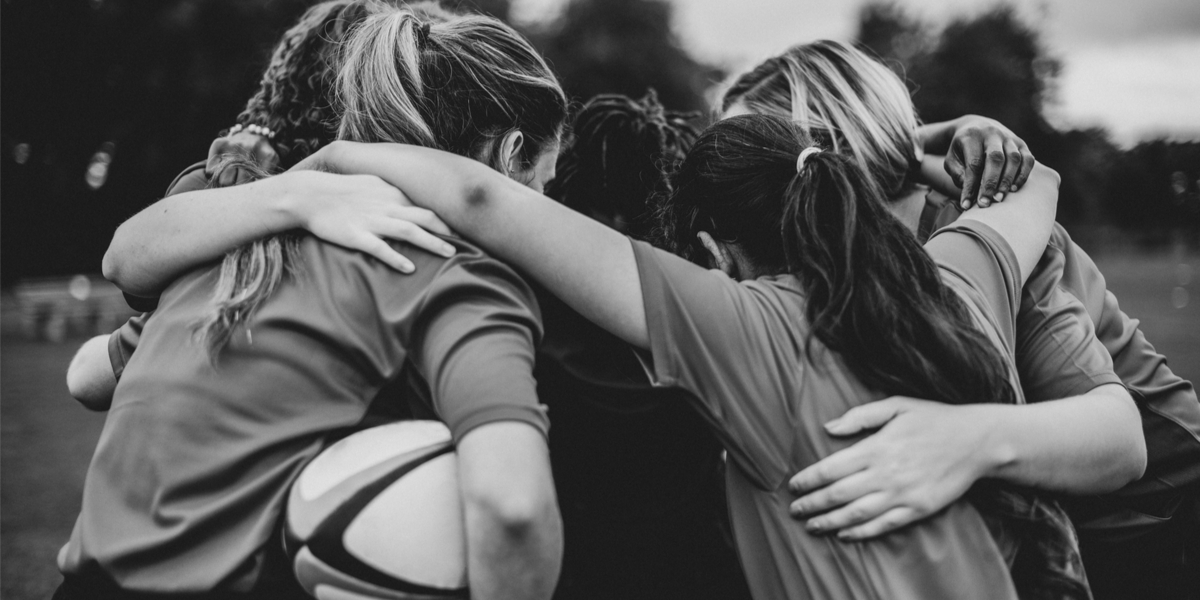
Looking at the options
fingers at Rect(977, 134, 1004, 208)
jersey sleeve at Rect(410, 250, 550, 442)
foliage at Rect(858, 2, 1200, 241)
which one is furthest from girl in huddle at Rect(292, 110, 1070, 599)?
foliage at Rect(858, 2, 1200, 241)

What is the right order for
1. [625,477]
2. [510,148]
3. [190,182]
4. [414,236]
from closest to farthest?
1. [414,236]
2. [625,477]
3. [510,148]
4. [190,182]

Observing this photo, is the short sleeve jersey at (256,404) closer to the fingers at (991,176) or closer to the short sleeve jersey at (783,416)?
the short sleeve jersey at (783,416)

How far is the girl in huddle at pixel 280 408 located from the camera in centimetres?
156

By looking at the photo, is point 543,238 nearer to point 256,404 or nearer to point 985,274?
point 256,404

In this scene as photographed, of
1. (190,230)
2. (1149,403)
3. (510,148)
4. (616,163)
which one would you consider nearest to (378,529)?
(190,230)

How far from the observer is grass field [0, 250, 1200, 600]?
5043 millimetres

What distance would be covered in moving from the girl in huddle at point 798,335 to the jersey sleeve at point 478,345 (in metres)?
0.12

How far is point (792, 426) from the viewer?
1.83 metres

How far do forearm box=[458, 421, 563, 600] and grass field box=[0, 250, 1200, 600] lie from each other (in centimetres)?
433

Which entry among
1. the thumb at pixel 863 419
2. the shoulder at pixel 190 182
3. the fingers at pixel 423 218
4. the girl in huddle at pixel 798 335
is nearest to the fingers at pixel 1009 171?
the girl in huddle at pixel 798 335

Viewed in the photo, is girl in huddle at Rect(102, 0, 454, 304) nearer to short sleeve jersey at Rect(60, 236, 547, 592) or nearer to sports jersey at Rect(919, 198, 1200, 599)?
short sleeve jersey at Rect(60, 236, 547, 592)

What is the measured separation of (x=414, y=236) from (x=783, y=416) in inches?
37.4

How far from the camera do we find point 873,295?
1.85m

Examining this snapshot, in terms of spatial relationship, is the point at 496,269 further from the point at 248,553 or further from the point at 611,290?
the point at 248,553
